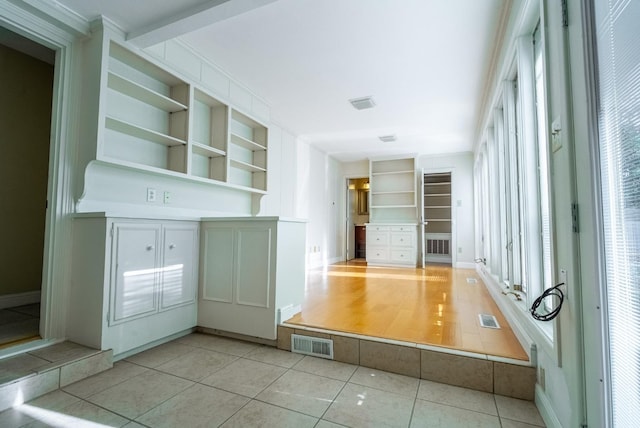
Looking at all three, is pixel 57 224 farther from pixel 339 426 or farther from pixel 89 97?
pixel 339 426

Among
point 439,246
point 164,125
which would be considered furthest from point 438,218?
point 164,125

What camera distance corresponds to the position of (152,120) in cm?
257

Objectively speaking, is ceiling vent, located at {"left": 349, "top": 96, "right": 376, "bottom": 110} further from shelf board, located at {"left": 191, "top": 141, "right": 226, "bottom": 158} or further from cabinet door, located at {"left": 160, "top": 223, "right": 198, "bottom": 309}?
cabinet door, located at {"left": 160, "top": 223, "right": 198, "bottom": 309}

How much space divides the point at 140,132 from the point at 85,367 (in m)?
1.69

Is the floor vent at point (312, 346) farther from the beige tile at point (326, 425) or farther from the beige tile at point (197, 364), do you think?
the beige tile at point (326, 425)

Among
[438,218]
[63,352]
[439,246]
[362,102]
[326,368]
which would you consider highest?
[362,102]

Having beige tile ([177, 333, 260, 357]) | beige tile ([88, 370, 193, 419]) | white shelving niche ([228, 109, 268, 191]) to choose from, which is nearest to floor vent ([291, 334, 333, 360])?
beige tile ([177, 333, 260, 357])

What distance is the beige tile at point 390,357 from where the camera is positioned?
181 cm

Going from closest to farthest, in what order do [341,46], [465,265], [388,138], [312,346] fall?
[312,346] → [341,46] → [388,138] → [465,265]

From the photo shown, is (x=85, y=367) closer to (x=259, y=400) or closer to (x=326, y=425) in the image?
(x=259, y=400)

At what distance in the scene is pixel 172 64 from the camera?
253 centimetres

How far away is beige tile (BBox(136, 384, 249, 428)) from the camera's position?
1340 millimetres

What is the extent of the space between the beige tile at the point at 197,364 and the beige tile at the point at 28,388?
0.51 m

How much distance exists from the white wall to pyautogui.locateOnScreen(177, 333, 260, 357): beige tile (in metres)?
5.11
